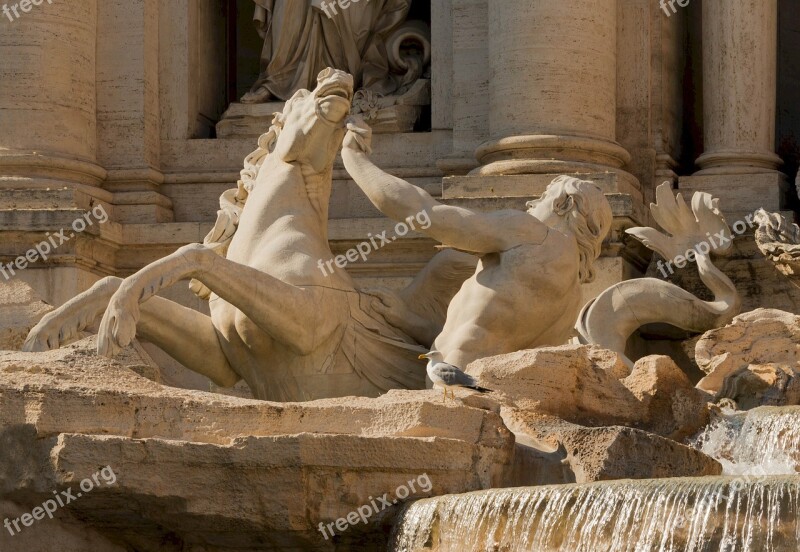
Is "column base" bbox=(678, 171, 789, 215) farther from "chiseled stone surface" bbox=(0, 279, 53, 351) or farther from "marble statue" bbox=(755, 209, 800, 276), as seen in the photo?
"chiseled stone surface" bbox=(0, 279, 53, 351)

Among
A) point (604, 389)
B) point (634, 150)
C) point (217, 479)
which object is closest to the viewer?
point (217, 479)

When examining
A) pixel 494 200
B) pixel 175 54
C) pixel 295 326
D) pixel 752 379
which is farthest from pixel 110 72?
pixel 752 379

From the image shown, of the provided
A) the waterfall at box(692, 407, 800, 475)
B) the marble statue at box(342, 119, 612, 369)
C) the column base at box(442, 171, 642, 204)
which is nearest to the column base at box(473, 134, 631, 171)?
the column base at box(442, 171, 642, 204)

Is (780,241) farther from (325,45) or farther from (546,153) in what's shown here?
(325,45)

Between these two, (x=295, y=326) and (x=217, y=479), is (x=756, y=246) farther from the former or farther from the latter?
(x=217, y=479)

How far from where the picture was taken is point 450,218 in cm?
1427

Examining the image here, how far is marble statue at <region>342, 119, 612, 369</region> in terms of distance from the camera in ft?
47.1

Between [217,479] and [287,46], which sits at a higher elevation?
[287,46]

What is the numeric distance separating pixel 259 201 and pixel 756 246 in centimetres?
412

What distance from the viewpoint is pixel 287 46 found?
1967cm

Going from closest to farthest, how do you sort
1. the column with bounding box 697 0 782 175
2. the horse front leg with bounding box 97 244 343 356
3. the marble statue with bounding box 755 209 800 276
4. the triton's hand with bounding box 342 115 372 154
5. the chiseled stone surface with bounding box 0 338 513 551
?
1. the chiseled stone surface with bounding box 0 338 513 551
2. the horse front leg with bounding box 97 244 343 356
3. the triton's hand with bounding box 342 115 372 154
4. the marble statue with bounding box 755 209 800 276
5. the column with bounding box 697 0 782 175

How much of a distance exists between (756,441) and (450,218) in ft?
7.56

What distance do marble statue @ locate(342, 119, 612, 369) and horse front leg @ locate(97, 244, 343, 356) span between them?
739 millimetres

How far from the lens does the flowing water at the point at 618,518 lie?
10.3 m
